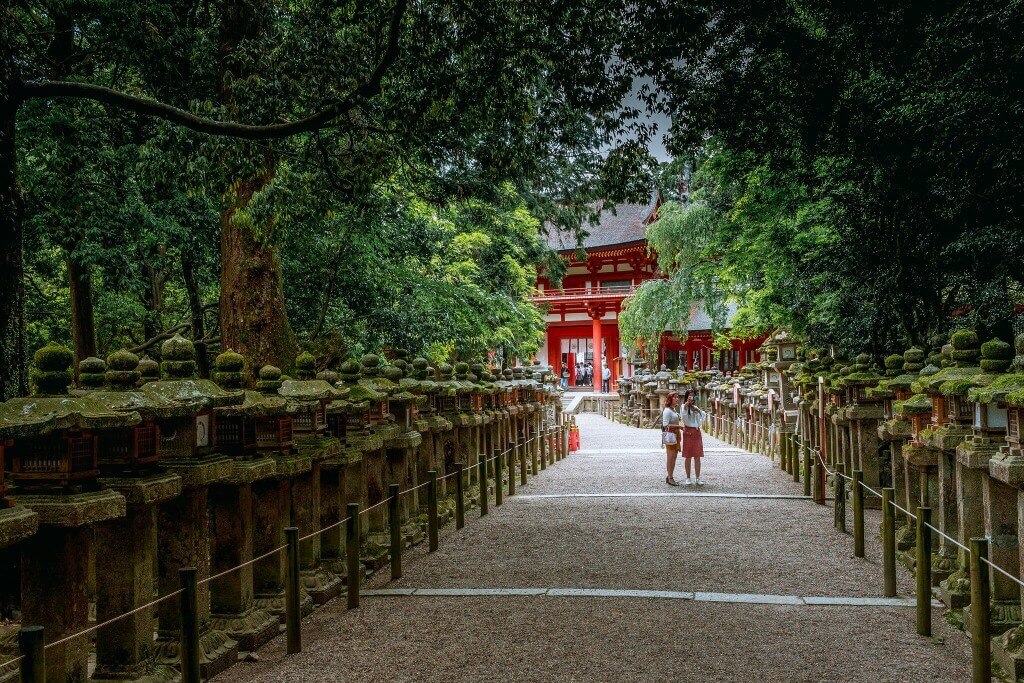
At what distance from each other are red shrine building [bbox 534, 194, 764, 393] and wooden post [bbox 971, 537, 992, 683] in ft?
103

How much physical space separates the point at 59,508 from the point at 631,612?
3.83 meters

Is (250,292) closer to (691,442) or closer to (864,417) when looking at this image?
(691,442)

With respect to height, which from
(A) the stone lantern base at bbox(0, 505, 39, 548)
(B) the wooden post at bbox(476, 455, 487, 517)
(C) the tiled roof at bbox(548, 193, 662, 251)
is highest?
(C) the tiled roof at bbox(548, 193, 662, 251)

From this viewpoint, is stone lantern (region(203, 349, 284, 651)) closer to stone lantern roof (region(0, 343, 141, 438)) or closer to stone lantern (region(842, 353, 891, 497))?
stone lantern roof (region(0, 343, 141, 438))

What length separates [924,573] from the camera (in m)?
5.09

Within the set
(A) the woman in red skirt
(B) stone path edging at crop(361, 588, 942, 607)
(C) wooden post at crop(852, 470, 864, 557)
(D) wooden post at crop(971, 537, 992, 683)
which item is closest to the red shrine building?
(A) the woman in red skirt

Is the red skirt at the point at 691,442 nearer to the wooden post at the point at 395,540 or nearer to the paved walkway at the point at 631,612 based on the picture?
the paved walkway at the point at 631,612

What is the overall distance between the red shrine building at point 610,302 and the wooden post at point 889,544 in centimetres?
2940

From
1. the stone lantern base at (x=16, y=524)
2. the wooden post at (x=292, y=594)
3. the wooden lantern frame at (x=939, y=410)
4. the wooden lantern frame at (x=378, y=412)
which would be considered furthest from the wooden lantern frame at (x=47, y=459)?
the wooden lantern frame at (x=939, y=410)

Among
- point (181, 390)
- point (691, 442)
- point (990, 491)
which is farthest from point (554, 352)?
point (181, 390)

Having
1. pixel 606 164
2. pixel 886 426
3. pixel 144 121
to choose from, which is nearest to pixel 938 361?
pixel 886 426

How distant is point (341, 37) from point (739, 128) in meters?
4.76

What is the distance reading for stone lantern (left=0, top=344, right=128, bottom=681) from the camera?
11.4ft

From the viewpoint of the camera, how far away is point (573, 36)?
782 cm
